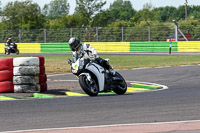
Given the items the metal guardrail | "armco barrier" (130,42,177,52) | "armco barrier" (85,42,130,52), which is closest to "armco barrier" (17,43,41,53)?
the metal guardrail

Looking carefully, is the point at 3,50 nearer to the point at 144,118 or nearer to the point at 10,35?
the point at 10,35

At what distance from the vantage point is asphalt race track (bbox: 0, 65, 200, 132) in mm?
7145

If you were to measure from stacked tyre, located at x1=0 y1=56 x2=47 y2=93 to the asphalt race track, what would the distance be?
1545 mm

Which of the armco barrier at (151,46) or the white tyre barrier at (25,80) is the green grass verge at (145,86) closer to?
the white tyre barrier at (25,80)

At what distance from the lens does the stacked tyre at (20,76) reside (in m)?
11.6

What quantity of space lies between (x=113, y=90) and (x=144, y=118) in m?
3.84

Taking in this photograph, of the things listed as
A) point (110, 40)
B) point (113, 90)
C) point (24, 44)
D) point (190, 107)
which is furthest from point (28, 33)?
point (190, 107)

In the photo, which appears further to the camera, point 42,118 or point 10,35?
point 10,35

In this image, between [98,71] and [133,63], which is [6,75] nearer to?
[98,71]

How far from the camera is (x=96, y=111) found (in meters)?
8.16

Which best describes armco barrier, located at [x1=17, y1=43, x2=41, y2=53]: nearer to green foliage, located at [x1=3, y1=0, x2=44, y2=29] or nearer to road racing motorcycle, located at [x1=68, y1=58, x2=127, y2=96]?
green foliage, located at [x1=3, y1=0, x2=44, y2=29]

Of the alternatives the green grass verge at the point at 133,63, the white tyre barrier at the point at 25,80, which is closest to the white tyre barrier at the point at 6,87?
the white tyre barrier at the point at 25,80

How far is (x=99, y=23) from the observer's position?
→ 71000 mm

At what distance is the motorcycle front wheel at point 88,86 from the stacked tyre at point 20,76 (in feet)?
5.12
